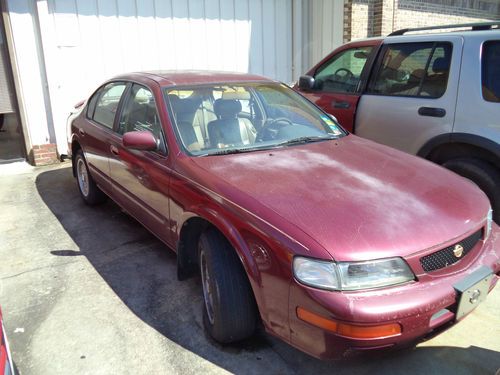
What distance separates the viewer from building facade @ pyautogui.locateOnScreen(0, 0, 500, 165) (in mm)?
6832

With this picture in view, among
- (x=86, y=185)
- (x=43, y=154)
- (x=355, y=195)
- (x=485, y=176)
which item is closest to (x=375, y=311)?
(x=355, y=195)

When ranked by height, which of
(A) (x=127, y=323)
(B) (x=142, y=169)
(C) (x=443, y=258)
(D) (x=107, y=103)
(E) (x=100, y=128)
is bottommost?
(A) (x=127, y=323)

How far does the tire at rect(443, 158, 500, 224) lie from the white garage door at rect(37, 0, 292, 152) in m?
5.43

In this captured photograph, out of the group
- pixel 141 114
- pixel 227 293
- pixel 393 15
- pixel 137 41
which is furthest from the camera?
pixel 393 15

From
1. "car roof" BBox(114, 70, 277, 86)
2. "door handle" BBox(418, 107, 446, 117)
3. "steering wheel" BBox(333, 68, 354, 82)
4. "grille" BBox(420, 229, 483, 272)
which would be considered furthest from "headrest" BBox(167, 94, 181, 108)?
"steering wheel" BBox(333, 68, 354, 82)

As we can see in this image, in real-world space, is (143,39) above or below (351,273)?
above

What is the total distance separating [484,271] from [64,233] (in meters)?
3.85

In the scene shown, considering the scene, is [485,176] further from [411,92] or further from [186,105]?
[186,105]

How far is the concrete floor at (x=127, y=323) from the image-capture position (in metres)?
2.64

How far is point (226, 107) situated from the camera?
3.57 metres

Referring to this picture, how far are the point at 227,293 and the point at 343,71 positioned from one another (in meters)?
3.69

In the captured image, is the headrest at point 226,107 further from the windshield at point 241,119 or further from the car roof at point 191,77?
the car roof at point 191,77

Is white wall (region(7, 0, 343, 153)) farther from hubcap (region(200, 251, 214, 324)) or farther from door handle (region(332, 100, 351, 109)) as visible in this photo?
hubcap (region(200, 251, 214, 324))

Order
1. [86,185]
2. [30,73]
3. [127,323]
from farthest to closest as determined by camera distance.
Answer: [30,73], [86,185], [127,323]
